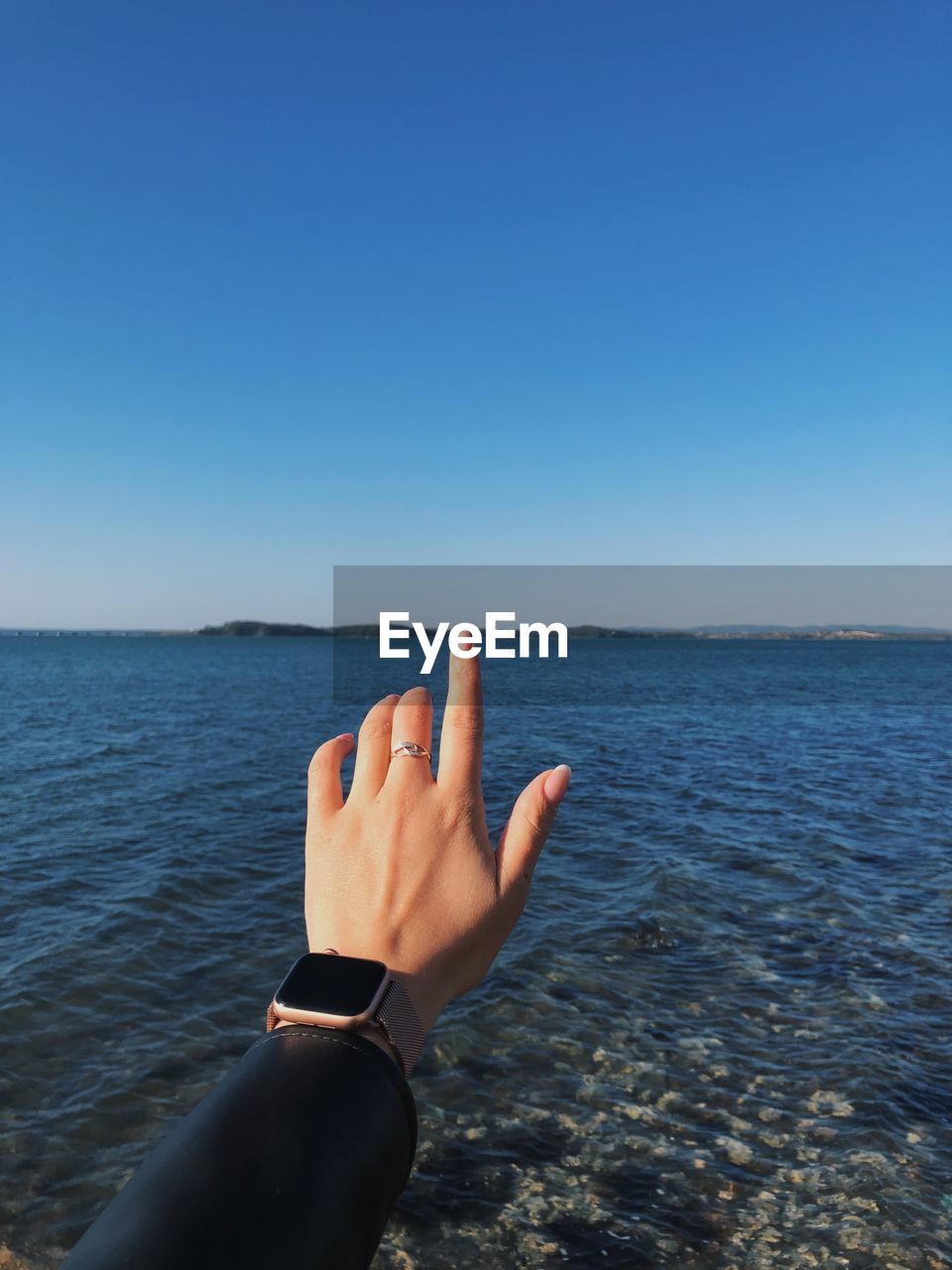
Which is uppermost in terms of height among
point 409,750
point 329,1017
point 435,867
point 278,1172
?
point 409,750

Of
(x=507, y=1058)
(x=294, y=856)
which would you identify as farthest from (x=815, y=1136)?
(x=294, y=856)

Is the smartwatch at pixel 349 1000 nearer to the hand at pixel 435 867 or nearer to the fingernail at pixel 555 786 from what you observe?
the hand at pixel 435 867

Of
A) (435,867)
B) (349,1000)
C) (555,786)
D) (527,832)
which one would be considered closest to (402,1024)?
(349,1000)

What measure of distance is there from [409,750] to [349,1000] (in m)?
0.69

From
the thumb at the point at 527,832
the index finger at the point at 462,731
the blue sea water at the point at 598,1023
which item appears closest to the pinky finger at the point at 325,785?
the index finger at the point at 462,731

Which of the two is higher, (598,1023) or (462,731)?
(462,731)

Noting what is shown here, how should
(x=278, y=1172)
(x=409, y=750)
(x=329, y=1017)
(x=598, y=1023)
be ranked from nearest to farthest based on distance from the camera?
(x=278, y=1172) < (x=329, y=1017) < (x=409, y=750) < (x=598, y=1023)

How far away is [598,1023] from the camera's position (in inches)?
320

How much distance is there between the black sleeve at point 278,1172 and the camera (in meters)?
1.09

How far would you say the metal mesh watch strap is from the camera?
1575 millimetres

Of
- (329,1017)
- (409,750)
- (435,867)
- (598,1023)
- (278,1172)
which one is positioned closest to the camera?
(278,1172)

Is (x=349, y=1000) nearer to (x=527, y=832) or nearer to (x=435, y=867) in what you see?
(x=435, y=867)

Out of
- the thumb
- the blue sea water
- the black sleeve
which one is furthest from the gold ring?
the blue sea water

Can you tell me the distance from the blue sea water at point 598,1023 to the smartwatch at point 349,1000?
4719 mm
